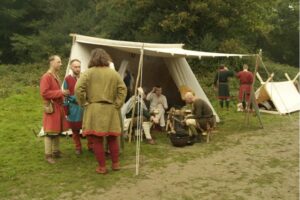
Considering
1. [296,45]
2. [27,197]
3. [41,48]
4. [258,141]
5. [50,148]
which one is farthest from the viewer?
[296,45]

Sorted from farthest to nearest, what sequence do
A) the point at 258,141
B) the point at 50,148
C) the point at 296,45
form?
the point at 296,45 → the point at 258,141 → the point at 50,148

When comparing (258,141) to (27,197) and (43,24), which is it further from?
(43,24)

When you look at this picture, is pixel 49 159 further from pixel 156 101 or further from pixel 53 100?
pixel 156 101

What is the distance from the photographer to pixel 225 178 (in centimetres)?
533

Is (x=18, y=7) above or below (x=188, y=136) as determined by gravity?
above

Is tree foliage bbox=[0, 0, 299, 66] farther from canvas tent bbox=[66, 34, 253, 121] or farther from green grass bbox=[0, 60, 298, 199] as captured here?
green grass bbox=[0, 60, 298, 199]

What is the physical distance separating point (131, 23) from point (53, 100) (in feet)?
46.2

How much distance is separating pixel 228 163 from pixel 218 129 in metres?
2.61

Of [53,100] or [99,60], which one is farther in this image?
[53,100]

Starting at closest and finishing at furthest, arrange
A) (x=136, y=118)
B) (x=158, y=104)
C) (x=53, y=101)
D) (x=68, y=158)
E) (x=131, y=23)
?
(x=53, y=101) < (x=68, y=158) < (x=136, y=118) < (x=158, y=104) < (x=131, y=23)

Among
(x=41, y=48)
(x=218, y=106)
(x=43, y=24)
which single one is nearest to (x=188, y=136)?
(x=218, y=106)

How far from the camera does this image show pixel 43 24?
2248cm

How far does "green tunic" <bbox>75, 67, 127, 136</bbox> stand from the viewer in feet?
16.7

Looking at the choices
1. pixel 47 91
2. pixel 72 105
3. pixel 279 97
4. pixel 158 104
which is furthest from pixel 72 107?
pixel 279 97
